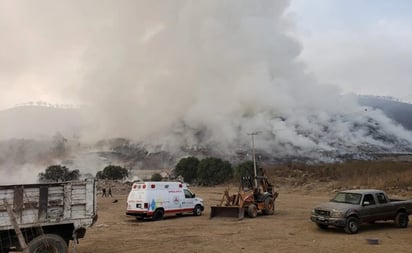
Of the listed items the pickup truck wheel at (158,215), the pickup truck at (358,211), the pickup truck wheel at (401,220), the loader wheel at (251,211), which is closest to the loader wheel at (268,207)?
the loader wheel at (251,211)

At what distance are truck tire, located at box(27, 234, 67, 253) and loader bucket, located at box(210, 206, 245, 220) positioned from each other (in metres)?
14.4

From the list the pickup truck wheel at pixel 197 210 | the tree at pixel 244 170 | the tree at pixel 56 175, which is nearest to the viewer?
the pickup truck wheel at pixel 197 210

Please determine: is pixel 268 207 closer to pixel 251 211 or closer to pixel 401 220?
pixel 251 211

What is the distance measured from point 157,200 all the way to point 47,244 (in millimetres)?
14114

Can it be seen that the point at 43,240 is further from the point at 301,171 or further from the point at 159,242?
the point at 301,171

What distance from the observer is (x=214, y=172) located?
83875mm

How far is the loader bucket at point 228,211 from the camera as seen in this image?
2580cm

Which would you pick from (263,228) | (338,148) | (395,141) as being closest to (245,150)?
(338,148)

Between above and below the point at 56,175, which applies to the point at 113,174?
below

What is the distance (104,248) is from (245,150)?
128 meters

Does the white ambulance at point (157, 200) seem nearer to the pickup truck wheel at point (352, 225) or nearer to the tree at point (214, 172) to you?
the pickup truck wheel at point (352, 225)

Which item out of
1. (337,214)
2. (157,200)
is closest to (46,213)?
(337,214)

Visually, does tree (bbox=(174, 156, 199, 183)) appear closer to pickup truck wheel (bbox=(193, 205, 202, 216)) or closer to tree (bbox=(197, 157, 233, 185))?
tree (bbox=(197, 157, 233, 185))

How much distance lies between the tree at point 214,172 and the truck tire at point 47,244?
231 ft
